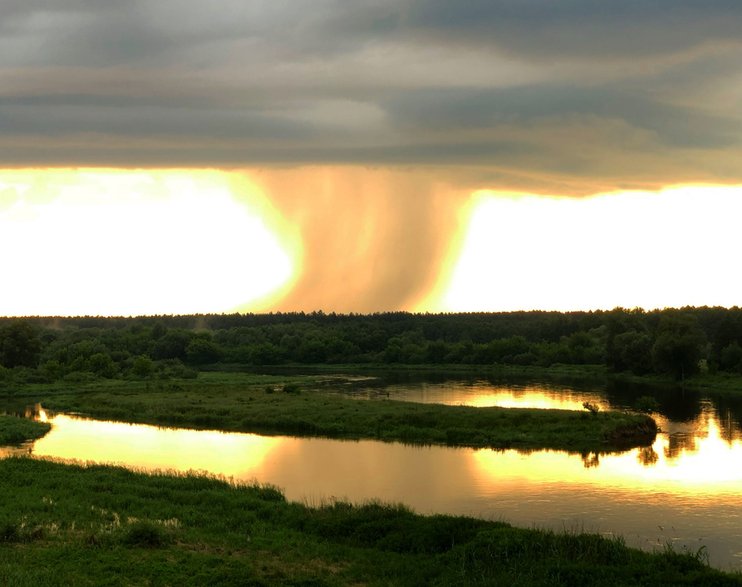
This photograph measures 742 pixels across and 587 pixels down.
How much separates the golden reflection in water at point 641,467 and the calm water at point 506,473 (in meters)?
0.06

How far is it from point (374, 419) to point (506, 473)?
21981 mm

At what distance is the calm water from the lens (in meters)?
34.9

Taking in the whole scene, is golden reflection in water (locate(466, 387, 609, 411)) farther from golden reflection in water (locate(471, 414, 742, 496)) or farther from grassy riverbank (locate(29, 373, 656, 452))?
golden reflection in water (locate(471, 414, 742, 496))

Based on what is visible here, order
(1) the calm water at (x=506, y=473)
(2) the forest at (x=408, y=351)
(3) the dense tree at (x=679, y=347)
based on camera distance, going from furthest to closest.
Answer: (2) the forest at (x=408, y=351) → (3) the dense tree at (x=679, y=347) → (1) the calm water at (x=506, y=473)

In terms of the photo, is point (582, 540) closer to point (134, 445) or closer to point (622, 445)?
point (622, 445)

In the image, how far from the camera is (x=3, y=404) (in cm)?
8969

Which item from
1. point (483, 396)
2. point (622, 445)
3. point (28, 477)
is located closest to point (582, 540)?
point (28, 477)

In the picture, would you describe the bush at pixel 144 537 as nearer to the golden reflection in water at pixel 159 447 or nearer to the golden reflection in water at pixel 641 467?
the golden reflection in water at pixel 159 447

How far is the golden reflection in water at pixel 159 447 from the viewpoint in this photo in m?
49.9

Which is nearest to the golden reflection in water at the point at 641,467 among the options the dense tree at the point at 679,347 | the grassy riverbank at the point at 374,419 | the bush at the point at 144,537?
the grassy riverbank at the point at 374,419

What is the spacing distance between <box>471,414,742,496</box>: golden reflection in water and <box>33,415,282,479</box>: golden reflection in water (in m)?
14.9

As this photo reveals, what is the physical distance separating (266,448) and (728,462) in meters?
30.5

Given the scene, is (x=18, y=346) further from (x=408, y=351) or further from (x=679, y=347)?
(x=679, y=347)

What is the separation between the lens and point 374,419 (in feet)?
221
